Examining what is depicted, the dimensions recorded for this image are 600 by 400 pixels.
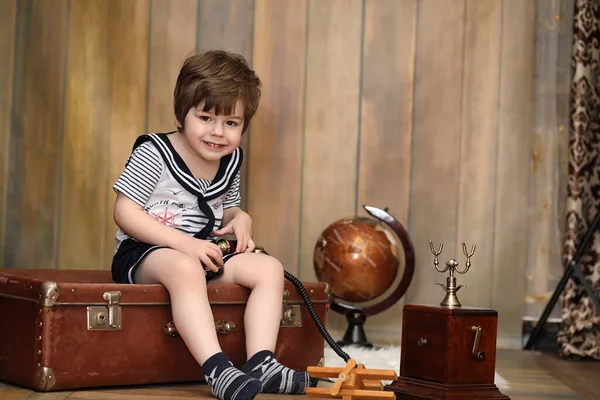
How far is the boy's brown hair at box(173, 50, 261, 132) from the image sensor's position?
8.23ft

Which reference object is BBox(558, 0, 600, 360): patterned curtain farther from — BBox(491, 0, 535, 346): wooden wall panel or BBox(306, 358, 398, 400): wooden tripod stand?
BBox(306, 358, 398, 400): wooden tripod stand

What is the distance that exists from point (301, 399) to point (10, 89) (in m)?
2.24

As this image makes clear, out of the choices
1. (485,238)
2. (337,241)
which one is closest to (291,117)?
(337,241)

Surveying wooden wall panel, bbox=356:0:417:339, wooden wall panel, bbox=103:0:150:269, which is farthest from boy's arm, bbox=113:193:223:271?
wooden wall panel, bbox=356:0:417:339

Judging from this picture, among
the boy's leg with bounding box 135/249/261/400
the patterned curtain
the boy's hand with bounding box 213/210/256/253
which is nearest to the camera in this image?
the boy's leg with bounding box 135/249/261/400

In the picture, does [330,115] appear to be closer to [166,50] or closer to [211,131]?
[166,50]

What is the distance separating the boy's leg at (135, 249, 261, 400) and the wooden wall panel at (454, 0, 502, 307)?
1.80 m

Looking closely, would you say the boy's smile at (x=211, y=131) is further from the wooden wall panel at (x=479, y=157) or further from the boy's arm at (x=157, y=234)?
the wooden wall panel at (x=479, y=157)

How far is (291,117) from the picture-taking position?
12.4ft

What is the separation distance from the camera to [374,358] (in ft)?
9.85

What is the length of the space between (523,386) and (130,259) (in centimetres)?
132

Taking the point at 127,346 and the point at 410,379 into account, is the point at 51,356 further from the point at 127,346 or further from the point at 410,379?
the point at 410,379

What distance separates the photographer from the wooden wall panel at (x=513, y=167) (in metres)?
3.77

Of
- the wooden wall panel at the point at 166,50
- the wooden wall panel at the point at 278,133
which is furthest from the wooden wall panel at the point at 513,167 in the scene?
the wooden wall panel at the point at 166,50
